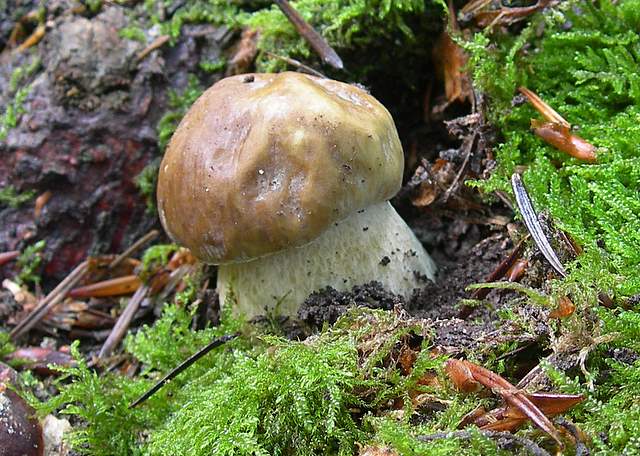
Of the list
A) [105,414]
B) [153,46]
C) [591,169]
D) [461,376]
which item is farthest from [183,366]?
[153,46]

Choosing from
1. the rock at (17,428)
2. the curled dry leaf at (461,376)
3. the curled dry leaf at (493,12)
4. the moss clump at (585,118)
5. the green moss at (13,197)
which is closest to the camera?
the curled dry leaf at (461,376)

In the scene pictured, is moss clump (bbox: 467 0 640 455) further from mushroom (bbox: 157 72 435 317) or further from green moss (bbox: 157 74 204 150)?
green moss (bbox: 157 74 204 150)

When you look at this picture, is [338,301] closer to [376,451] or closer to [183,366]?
[183,366]

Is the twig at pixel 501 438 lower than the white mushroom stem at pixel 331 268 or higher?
higher

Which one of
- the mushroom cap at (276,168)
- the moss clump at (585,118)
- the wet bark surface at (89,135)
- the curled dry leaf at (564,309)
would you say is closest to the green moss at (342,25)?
the wet bark surface at (89,135)

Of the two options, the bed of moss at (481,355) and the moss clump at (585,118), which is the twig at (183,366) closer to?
→ the bed of moss at (481,355)

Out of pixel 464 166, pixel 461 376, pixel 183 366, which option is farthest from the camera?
pixel 464 166

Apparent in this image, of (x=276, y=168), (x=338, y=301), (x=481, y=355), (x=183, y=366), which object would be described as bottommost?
(x=183, y=366)

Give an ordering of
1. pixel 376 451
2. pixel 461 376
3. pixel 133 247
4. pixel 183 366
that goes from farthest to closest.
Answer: pixel 133 247, pixel 183 366, pixel 461 376, pixel 376 451
